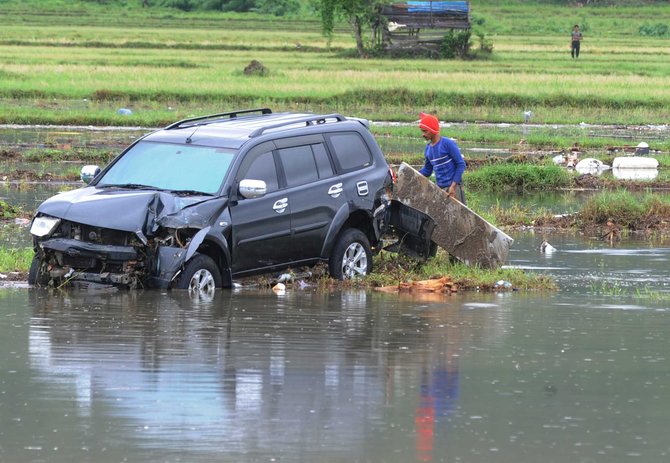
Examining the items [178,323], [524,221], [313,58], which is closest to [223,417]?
[178,323]

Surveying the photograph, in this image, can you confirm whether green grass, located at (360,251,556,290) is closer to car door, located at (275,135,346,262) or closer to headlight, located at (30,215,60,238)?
car door, located at (275,135,346,262)

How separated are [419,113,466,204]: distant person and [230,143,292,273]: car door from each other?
235cm

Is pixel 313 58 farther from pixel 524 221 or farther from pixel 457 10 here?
pixel 524 221

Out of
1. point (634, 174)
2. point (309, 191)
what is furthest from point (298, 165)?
point (634, 174)

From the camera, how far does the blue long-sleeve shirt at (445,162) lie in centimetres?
1504

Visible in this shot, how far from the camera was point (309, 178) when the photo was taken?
13773 millimetres

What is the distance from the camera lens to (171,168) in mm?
13094

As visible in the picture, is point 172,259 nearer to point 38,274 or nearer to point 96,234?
point 96,234

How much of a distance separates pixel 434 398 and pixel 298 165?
549 centimetres

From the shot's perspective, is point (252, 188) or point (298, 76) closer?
point (252, 188)

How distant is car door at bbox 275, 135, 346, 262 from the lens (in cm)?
1352

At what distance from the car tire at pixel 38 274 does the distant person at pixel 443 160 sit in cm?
461

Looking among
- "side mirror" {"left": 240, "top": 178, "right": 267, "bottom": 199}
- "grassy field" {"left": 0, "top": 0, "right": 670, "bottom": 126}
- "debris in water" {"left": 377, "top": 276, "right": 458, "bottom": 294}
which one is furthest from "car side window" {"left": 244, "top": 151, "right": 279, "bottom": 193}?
"grassy field" {"left": 0, "top": 0, "right": 670, "bottom": 126}

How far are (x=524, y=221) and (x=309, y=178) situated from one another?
261 inches
